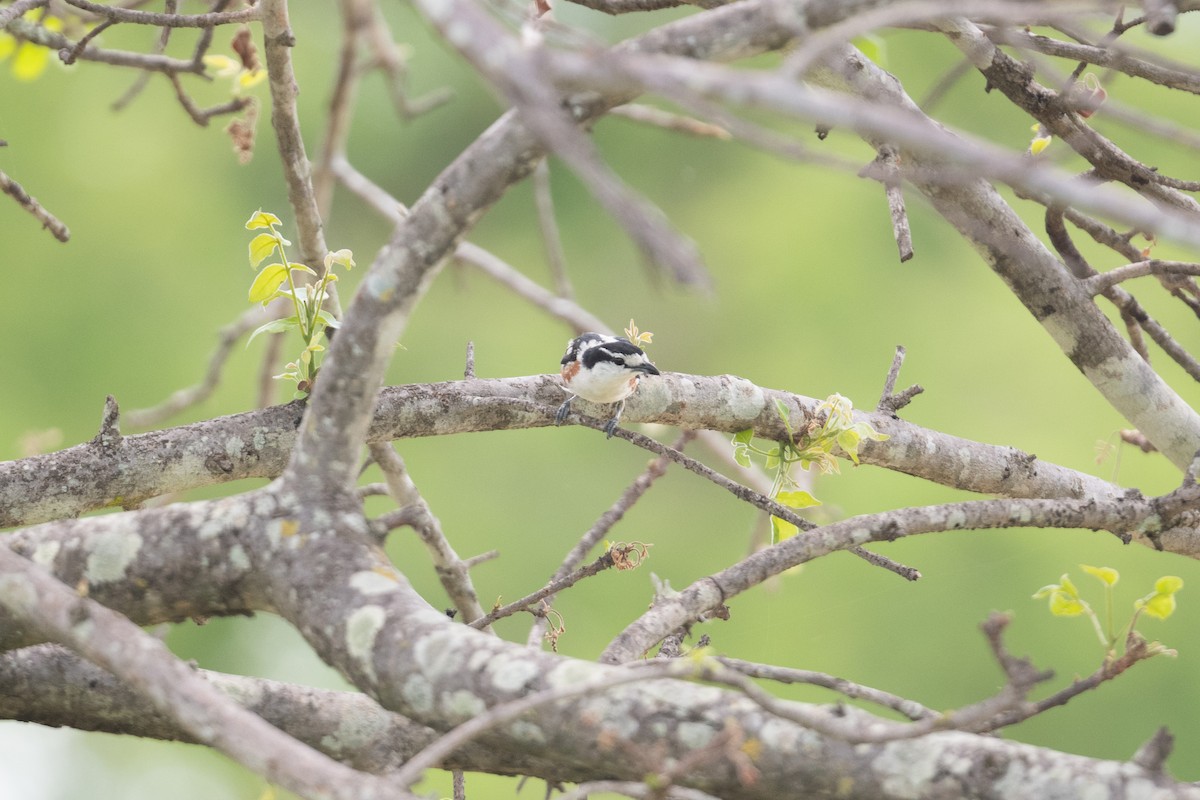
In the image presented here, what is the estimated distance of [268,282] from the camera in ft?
6.52

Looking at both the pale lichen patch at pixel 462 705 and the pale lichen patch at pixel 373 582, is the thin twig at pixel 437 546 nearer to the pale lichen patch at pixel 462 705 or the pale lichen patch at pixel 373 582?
the pale lichen patch at pixel 373 582

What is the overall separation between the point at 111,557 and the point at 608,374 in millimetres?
1161

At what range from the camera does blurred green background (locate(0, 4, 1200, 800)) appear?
5758 millimetres

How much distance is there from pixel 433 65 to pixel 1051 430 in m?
4.94

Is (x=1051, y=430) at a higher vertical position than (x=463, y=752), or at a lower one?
higher

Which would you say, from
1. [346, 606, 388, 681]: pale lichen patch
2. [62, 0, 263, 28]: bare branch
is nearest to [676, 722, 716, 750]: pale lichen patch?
[346, 606, 388, 681]: pale lichen patch

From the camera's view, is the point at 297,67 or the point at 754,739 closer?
the point at 754,739

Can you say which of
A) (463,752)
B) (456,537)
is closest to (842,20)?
(463,752)

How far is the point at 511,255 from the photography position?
7875 millimetres

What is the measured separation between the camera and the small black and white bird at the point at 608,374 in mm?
2307

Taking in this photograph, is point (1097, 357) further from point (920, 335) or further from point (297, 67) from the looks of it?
point (297, 67)

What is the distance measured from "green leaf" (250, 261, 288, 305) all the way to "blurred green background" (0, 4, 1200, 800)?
3.16 metres

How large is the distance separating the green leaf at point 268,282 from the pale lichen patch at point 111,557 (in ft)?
1.97

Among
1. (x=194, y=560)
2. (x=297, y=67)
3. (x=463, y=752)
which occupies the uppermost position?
(x=297, y=67)
